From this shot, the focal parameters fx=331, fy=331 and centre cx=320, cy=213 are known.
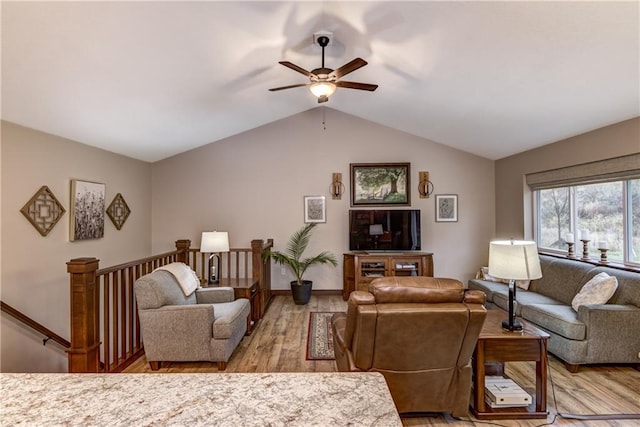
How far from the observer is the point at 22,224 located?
3.29 m

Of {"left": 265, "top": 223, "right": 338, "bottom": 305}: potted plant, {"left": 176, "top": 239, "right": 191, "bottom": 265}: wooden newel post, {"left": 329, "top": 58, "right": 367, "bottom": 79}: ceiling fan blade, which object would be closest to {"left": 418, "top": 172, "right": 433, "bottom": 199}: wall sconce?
{"left": 265, "top": 223, "right": 338, "bottom": 305}: potted plant

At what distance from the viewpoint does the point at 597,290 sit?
10.5 feet

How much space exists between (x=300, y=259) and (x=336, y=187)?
1434 mm

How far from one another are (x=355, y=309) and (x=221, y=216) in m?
4.47

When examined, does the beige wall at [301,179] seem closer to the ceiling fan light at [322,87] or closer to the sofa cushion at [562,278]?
the sofa cushion at [562,278]

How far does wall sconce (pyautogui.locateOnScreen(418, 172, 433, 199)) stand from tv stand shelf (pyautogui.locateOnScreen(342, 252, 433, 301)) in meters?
1.10

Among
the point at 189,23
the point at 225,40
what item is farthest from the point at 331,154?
the point at 189,23

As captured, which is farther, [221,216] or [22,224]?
[221,216]

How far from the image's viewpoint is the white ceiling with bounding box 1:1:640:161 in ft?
7.94

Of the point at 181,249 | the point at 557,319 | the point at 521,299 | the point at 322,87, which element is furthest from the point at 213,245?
the point at 557,319

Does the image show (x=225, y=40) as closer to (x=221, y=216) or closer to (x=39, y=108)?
(x=39, y=108)

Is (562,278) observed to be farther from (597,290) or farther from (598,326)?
(598,326)

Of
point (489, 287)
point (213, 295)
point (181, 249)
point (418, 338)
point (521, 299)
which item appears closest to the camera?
point (418, 338)

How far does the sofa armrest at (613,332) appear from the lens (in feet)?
9.73
